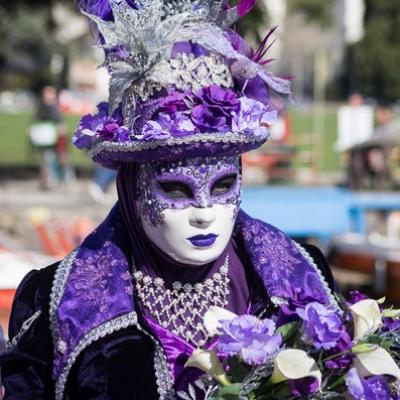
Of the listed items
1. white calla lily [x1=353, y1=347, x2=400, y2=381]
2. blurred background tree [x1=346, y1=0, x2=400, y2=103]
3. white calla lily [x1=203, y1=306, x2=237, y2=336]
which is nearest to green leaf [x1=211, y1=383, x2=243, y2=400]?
white calla lily [x1=203, y1=306, x2=237, y2=336]

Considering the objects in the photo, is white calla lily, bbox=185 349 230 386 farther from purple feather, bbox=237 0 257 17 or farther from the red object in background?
the red object in background

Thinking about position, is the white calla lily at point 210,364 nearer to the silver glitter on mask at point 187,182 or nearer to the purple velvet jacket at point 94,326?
the purple velvet jacket at point 94,326

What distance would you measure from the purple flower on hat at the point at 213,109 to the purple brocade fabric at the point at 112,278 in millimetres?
383

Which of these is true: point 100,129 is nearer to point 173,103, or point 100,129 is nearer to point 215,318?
point 173,103

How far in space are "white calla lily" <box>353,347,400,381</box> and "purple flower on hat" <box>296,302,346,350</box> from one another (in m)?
0.07

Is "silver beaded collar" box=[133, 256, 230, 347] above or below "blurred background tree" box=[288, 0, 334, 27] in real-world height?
above

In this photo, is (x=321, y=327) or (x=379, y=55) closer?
(x=321, y=327)

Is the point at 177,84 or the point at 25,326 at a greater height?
the point at 177,84

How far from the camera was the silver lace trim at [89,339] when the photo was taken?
7.73 feet

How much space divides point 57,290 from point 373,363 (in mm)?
778

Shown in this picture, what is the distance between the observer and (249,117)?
241 centimetres

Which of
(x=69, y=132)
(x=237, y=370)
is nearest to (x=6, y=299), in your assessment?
(x=237, y=370)

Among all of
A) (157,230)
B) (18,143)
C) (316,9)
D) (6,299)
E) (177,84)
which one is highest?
(177,84)

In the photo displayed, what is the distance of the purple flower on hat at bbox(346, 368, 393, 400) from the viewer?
2.11 meters
